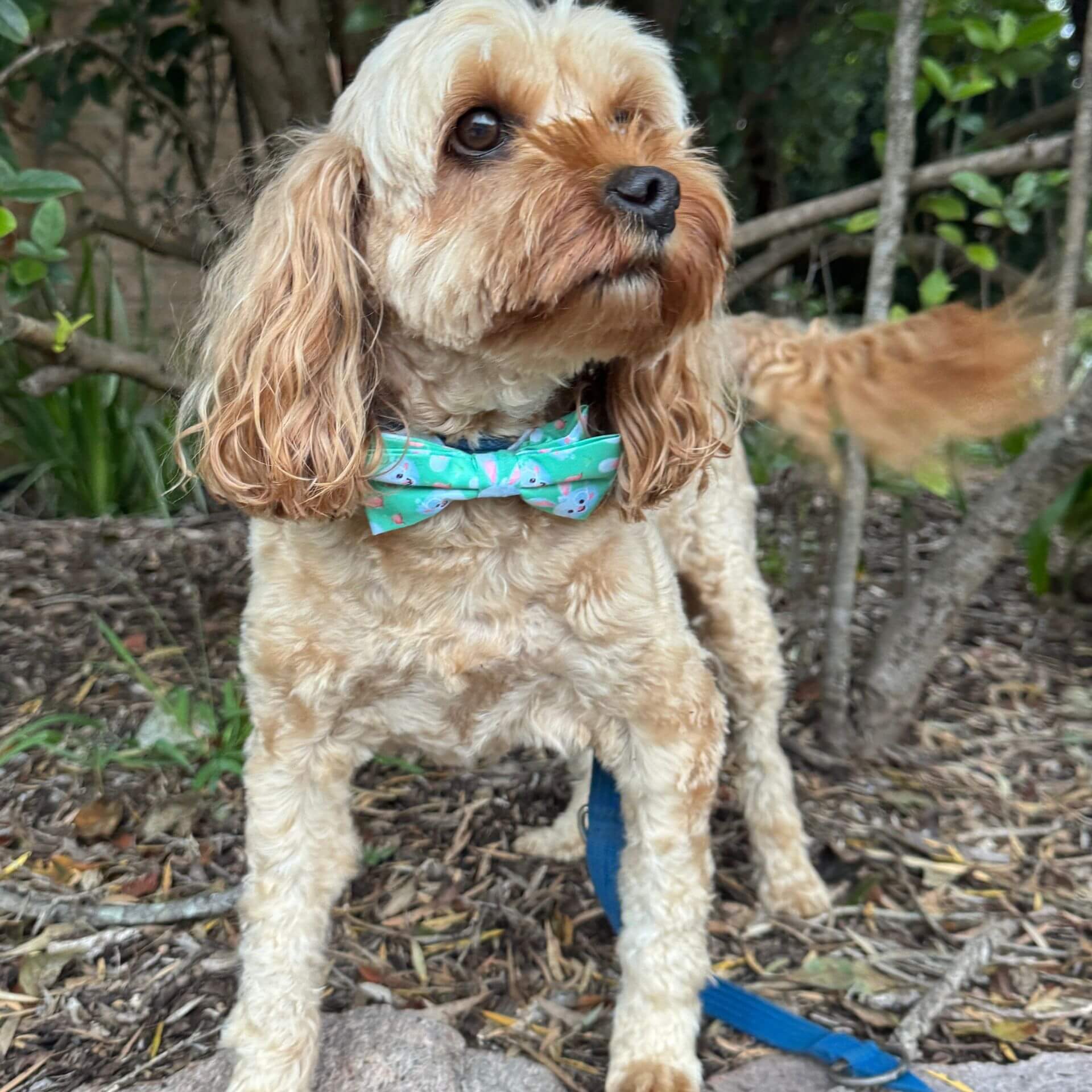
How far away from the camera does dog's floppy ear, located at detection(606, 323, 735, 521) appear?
66.1 inches

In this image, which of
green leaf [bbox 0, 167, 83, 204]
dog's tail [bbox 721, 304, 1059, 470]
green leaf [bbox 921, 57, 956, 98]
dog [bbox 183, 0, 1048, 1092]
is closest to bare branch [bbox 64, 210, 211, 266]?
green leaf [bbox 0, 167, 83, 204]

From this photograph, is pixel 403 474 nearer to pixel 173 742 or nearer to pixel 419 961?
pixel 419 961

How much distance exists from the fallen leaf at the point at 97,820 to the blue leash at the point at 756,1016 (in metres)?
1.14

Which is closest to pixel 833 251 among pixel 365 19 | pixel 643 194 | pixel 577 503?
pixel 365 19

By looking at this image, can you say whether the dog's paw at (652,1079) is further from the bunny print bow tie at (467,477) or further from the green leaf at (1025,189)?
the green leaf at (1025,189)

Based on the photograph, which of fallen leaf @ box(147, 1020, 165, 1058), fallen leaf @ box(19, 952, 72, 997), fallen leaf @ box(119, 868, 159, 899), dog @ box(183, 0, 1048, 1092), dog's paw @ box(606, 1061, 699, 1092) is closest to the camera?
dog @ box(183, 0, 1048, 1092)

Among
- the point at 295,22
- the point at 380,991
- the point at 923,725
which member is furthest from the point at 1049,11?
the point at 380,991

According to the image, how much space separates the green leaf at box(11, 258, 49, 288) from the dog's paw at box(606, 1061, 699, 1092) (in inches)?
76.3

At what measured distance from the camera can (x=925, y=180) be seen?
2537mm

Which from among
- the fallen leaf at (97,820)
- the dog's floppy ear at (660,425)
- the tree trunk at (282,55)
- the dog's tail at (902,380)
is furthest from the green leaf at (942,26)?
the fallen leaf at (97,820)

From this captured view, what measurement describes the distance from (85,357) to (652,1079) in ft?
7.02

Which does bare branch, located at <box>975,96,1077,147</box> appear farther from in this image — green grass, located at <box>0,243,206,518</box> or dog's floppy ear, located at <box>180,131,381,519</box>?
green grass, located at <box>0,243,206,518</box>

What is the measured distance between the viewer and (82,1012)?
1810 millimetres

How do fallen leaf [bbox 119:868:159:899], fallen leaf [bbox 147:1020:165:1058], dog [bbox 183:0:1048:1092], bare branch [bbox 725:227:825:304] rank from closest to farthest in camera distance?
dog [bbox 183:0:1048:1092]
fallen leaf [bbox 147:1020:165:1058]
fallen leaf [bbox 119:868:159:899]
bare branch [bbox 725:227:825:304]
